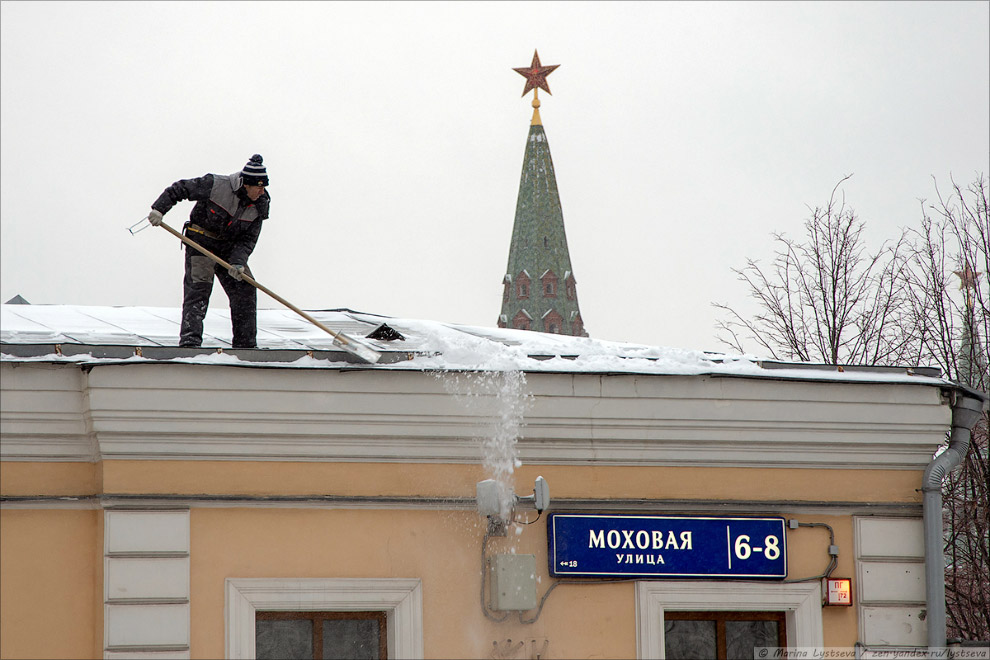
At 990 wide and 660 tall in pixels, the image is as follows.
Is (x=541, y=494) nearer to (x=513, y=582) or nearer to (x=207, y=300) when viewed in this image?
(x=513, y=582)

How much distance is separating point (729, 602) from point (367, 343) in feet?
8.68

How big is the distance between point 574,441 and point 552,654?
1.21 m

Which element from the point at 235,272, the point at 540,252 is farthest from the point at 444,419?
the point at 540,252

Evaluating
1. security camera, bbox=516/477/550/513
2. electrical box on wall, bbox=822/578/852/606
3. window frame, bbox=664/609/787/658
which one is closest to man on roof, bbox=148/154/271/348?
security camera, bbox=516/477/550/513

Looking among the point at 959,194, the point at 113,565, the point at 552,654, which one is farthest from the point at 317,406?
the point at 959,194

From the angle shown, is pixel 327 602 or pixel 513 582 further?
pixel 513 582

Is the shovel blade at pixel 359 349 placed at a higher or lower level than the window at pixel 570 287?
lower

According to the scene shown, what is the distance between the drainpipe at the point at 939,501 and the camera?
26.8ft

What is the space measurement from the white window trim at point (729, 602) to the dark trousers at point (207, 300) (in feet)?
9.29

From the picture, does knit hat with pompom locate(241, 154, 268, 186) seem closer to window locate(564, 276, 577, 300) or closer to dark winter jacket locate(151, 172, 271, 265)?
dark winter jacket locate(151, 172, 271, 265)

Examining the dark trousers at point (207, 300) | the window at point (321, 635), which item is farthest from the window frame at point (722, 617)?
the dark trousers at point (207, 300)

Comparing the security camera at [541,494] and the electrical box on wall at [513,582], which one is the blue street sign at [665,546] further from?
the security camera at [541,494]

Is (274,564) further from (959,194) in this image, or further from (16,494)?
(959,194)

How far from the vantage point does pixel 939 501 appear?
8273mm
